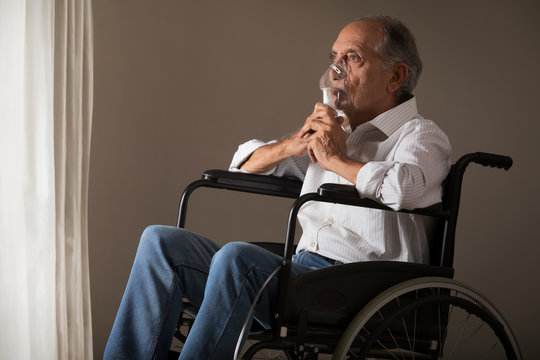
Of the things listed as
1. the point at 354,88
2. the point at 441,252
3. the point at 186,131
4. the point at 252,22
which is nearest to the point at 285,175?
the point at 354,88

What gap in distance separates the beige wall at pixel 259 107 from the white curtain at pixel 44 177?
0.79m

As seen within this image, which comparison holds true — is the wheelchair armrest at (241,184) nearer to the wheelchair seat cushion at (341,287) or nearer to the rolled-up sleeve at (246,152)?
the rolled-up sleeve at (246,152)

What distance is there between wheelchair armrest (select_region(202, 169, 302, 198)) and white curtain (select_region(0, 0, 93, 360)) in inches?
16.5

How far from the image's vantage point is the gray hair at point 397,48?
196 cm

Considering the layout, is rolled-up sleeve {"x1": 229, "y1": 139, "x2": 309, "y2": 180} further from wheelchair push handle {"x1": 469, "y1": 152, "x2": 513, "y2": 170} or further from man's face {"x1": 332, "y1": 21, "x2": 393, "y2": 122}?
wheelchair push handle {"x1": 469, "y1": 152, "x2": 513, "y2": 170}

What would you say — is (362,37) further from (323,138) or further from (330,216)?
(330,216)

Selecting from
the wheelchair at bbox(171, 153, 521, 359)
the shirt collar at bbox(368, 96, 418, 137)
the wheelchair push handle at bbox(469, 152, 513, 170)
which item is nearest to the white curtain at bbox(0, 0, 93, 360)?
the wheelchair at bbox(171, 153, 521, 359)

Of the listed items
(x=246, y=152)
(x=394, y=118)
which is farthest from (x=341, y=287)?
(x=246, y=152)

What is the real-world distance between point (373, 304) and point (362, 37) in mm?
837

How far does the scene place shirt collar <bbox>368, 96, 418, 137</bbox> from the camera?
1876 millimetres

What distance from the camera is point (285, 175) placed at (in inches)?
83.6

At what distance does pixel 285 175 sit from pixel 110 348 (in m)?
0.82

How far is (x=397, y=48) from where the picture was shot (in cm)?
198

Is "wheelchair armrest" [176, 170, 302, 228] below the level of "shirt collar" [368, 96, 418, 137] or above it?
below
